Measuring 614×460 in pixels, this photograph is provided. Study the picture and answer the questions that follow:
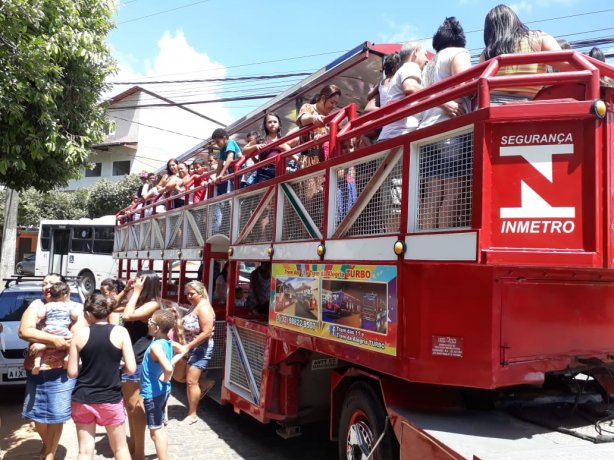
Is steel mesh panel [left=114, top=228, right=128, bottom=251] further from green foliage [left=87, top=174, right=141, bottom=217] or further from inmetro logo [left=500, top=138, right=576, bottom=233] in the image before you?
green foliage [left=87, top=174, right=141, bottom=217]

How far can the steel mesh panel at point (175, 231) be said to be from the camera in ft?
25.1

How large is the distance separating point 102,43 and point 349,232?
396 cm

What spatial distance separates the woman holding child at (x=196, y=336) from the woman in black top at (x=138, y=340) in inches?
16.7

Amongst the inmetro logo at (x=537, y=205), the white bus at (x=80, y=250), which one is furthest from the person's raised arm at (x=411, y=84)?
the white bus at (x=80, y=250)

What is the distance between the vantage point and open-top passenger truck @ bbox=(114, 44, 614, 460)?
2.49 m

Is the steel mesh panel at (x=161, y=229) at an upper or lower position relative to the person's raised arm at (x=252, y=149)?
lower

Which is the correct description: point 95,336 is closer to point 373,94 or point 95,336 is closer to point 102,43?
point 373,94

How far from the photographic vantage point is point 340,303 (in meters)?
3.59

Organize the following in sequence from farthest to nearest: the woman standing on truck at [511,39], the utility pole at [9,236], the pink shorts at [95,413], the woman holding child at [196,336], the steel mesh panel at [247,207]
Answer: the utility pole at [9,236] < the woman holding child at [196,336] < the steel mesh panel at [247,207] < the pink shorts at [95,413] < the woman standing on truck at [511,39]

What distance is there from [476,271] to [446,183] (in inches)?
20.8

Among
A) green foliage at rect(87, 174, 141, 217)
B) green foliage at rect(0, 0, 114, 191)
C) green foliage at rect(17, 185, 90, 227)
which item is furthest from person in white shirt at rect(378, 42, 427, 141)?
green foliage at rect(17, 185, 90, 227)

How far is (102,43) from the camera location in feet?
18.5

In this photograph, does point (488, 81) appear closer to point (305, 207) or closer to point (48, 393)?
point (305, 207)

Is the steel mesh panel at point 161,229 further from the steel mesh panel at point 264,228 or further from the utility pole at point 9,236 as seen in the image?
the utility pole at point 9,236
